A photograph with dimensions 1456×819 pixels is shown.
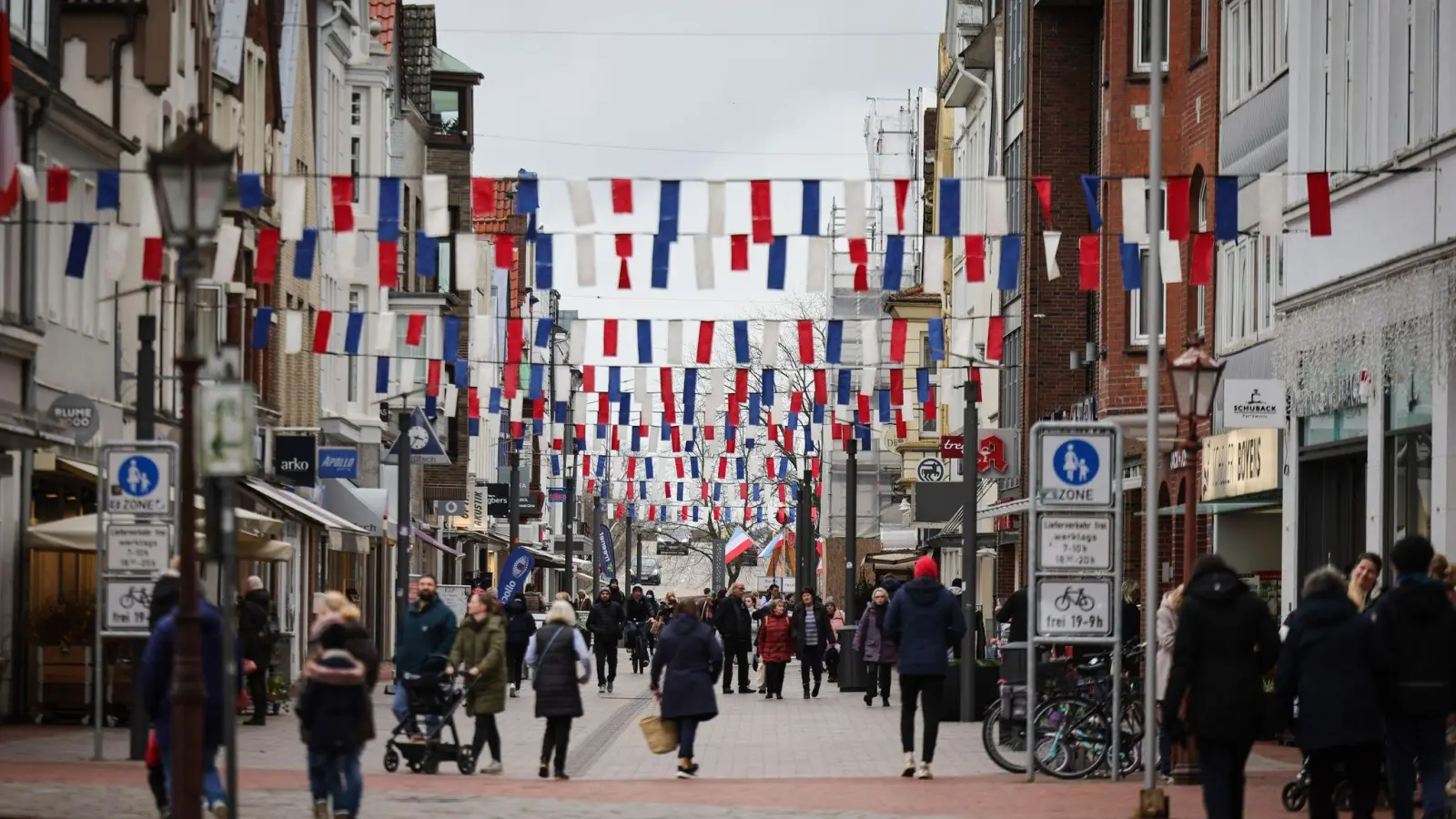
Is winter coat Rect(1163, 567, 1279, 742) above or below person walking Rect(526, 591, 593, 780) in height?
above

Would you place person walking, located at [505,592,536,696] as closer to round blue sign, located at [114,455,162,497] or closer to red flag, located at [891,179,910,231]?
red flag, located at [891,179,910,231]

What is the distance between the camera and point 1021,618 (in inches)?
1236

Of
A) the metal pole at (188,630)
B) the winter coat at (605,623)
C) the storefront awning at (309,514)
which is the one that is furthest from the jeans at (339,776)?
the winter coat at (605,623)

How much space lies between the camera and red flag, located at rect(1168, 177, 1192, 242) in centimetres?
2366

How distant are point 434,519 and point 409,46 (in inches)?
570

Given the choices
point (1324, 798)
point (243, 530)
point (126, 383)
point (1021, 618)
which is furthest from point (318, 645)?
point (126, 383)

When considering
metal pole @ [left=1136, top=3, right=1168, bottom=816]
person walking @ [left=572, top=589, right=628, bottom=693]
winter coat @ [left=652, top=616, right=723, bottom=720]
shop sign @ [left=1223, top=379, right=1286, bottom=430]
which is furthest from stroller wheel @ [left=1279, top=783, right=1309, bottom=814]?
person walking @ [left=572, top=589, right=628, bottom=693]

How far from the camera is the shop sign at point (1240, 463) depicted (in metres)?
30.0

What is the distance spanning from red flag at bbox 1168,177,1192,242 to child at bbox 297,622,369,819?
10.6 metres

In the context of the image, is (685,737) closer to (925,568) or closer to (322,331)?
(925,568)

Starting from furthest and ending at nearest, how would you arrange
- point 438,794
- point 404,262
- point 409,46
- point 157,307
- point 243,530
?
point 409,46 → point 404,262 → point 157,307 → point 243,530 → point 438,794

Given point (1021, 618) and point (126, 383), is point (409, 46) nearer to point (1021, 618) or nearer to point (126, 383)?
point (126, 383)

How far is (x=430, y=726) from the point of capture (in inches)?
897

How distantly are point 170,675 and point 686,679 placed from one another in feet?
22.9
